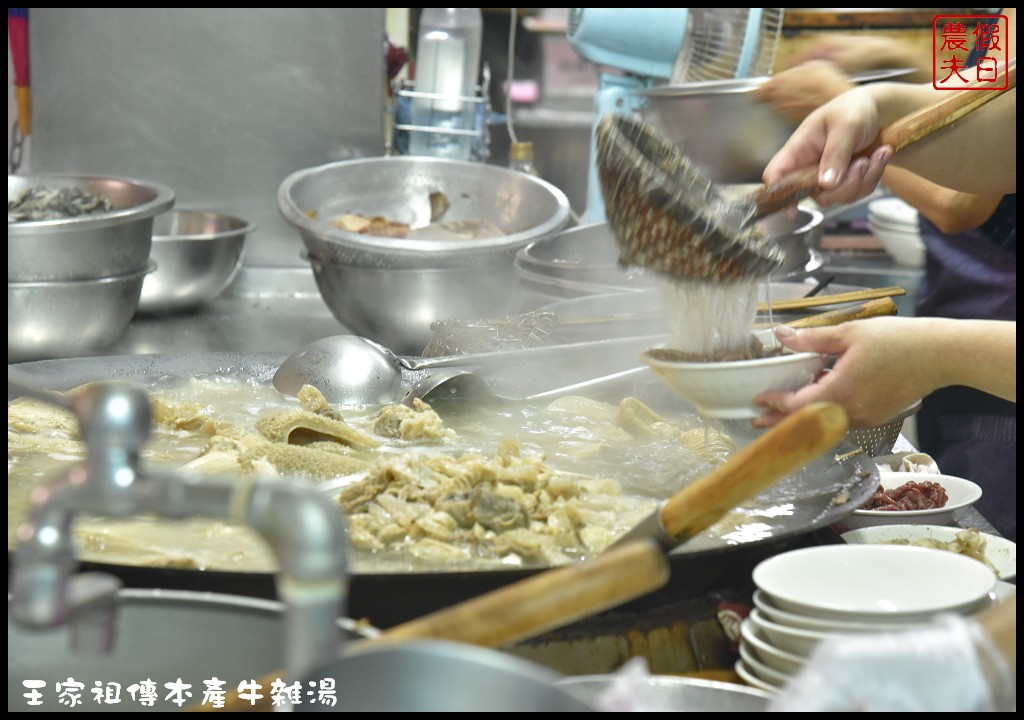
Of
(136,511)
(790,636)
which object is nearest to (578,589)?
(136,511)

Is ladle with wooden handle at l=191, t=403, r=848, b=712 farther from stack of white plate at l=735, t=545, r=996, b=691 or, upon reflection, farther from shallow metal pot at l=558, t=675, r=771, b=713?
stack of white plate at l=735, t=545, r=996, b=691

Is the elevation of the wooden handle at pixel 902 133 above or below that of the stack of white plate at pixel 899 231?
above

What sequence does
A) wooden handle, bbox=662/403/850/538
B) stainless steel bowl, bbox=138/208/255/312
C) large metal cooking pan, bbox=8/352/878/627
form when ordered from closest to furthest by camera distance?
wooden handle, bbox=662/403/850/538, large metal cooking pan, bbox=8/352/878/627, stainless steel bowl, bbox=138/208/255/312

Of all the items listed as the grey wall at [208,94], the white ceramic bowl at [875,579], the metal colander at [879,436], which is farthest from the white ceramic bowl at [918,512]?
the grey wall at [208,94]

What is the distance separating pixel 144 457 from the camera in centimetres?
233

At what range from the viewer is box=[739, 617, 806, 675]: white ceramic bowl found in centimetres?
141

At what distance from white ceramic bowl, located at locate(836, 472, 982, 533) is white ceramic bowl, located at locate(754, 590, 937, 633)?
2.21ft

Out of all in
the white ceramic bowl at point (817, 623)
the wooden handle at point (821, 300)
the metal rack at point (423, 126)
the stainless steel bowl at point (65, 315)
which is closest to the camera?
the white ceramic bowl at point (817, 623)

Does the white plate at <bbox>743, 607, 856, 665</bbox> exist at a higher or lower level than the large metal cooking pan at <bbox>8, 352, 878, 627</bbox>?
higher

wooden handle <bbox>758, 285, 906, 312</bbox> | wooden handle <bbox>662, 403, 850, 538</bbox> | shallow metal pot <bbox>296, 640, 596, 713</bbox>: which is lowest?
wooden handle <bbox>758, 285, 906, 312</bbox>

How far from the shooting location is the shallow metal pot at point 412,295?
363cm

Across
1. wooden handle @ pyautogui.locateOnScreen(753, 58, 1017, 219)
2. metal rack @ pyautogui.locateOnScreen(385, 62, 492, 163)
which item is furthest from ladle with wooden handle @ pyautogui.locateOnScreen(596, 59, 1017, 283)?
metal rack @ pyautogui.locateOnScreen(385, 62, 492, 163)

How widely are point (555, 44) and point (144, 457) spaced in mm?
8949

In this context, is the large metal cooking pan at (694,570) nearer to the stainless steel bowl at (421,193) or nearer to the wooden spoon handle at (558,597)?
the wooden spoon handle at (558,597)
